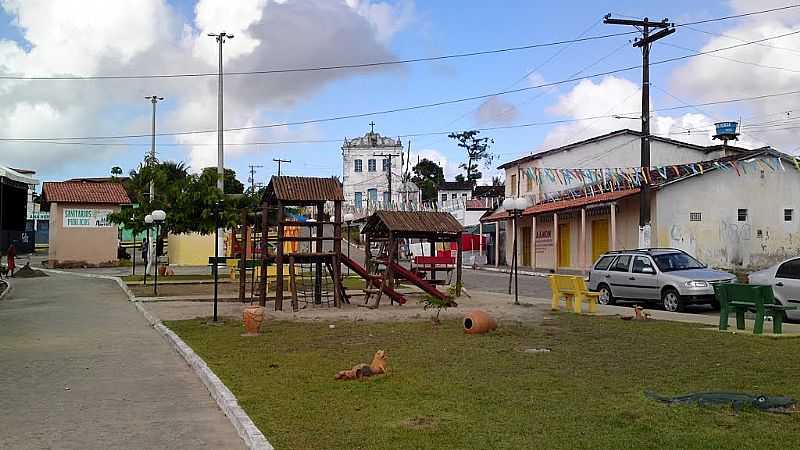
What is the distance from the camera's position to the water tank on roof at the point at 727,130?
155 ft

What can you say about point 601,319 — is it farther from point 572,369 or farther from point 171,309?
point 171,309

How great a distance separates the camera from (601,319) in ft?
55.9

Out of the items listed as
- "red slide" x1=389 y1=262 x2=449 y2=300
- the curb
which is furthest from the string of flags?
the curb

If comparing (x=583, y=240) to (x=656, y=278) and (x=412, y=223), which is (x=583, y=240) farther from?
(x=656, y=278)

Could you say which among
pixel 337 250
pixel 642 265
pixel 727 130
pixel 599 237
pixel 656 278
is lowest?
pixel 656 278

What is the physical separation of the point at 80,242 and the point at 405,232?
31.1 metres

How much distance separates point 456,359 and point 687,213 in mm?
29190

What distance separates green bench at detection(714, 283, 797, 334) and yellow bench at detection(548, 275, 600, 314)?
4.16m

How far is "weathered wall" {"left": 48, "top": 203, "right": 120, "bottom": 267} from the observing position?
46.5m

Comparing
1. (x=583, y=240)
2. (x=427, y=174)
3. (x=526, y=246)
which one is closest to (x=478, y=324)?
(x=583, y=240)

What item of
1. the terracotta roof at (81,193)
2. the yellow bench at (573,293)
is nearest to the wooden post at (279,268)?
the yellow bench at (573,293)

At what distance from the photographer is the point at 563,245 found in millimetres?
45625

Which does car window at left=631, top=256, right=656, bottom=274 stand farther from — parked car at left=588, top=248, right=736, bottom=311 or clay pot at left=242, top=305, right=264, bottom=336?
clay pot at left=242, top=305, right=264, bottom=336

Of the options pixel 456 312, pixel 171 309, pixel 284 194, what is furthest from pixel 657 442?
pixel 171 309
